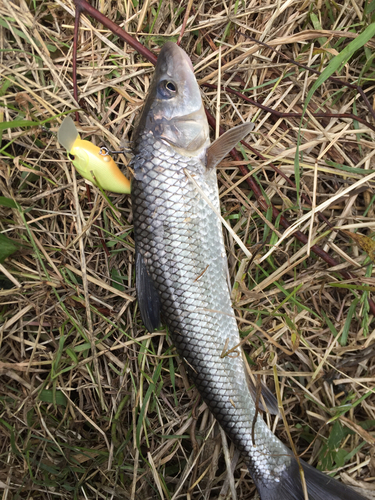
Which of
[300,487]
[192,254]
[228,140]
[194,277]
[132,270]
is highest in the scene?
[228,140]

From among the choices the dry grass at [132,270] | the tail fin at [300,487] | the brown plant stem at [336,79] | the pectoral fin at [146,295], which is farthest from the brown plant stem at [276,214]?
the tail fin at [300,487]

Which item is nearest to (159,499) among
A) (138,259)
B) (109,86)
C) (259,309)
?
(259,309)

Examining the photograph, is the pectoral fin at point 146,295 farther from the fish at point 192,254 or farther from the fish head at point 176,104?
the fish head at point 176,104

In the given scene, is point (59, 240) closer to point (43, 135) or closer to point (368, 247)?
point (43, 135)

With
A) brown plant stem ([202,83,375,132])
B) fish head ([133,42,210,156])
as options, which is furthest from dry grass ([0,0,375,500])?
fish head ([133,42,210,156])

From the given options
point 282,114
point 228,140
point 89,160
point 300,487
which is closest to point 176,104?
point 228,140

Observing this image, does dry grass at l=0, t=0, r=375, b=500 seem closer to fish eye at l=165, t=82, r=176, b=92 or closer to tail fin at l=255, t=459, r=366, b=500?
tail fin at l=255, t=459, r=366, b=500

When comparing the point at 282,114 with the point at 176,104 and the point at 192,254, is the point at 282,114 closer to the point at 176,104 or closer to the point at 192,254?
the point at 176,104
